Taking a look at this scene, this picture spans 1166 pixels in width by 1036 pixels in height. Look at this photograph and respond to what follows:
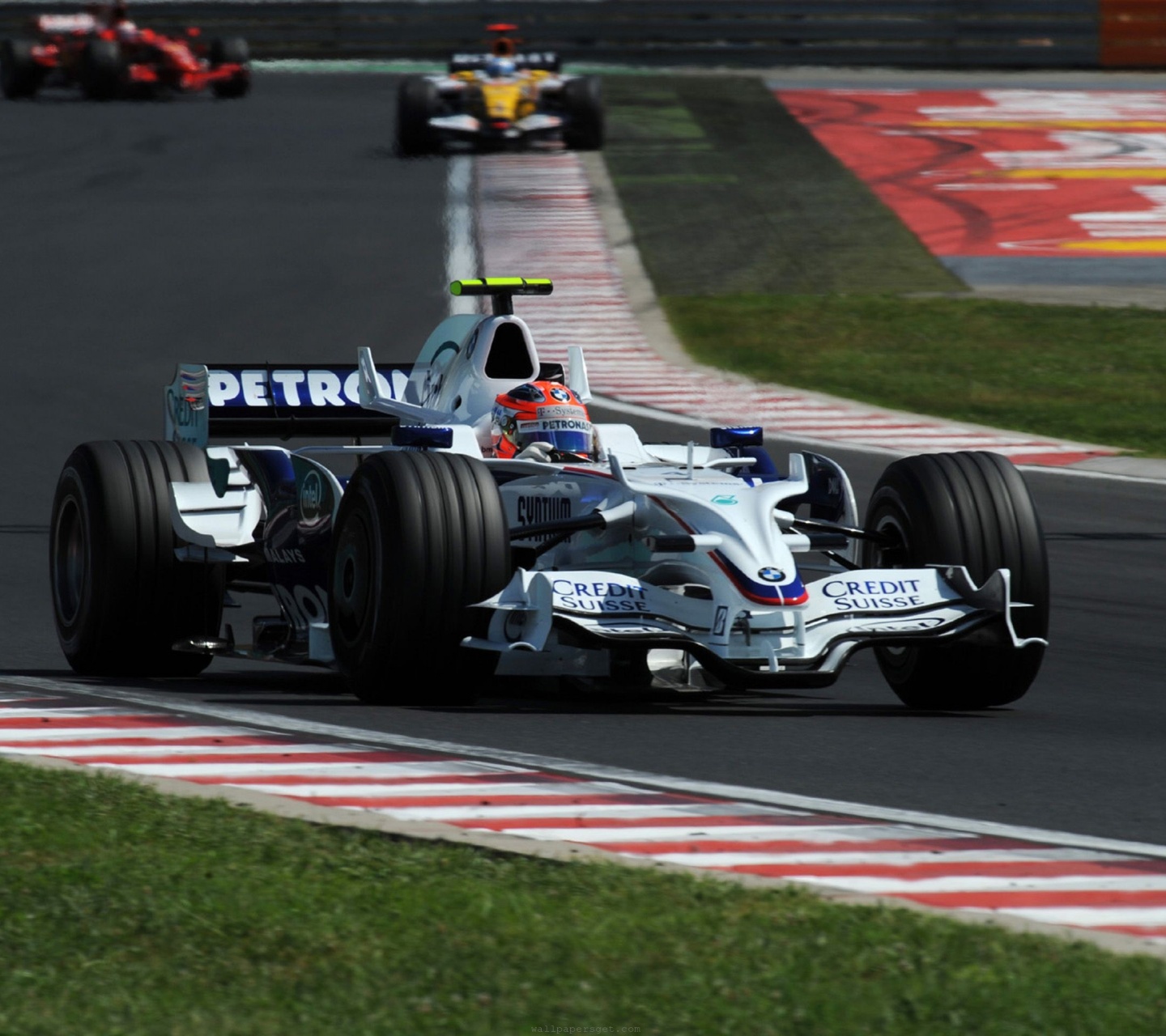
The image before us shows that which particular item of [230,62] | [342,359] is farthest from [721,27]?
[342,359]

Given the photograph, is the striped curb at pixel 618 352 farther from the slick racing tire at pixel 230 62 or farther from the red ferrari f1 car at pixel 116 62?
the red ferrari f1 car at pixel 116 62

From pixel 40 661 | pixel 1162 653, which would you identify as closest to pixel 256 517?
pixel 40 661

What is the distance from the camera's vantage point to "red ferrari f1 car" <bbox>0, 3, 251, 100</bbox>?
34.8 meters

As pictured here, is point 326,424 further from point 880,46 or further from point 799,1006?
point 880,46

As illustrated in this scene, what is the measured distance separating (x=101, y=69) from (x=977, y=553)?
28.4 m

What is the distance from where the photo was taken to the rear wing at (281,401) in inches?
426

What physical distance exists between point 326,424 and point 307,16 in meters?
30.9

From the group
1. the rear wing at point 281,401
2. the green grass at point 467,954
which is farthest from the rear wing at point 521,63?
the green grass at point 467,954

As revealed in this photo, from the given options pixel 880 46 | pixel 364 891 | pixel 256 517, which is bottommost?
pixel 880 46

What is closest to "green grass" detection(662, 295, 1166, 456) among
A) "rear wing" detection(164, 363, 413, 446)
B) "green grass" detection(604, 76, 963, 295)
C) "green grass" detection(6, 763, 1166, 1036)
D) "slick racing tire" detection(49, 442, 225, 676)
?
"green grass" detection(604, 76, 963, 295)

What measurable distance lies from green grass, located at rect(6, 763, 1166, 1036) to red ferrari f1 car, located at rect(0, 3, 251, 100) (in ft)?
101

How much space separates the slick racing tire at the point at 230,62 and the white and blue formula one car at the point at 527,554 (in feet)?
85.3

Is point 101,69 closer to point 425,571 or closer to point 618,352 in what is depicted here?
point 618,352

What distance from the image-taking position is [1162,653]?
32.7 ft
